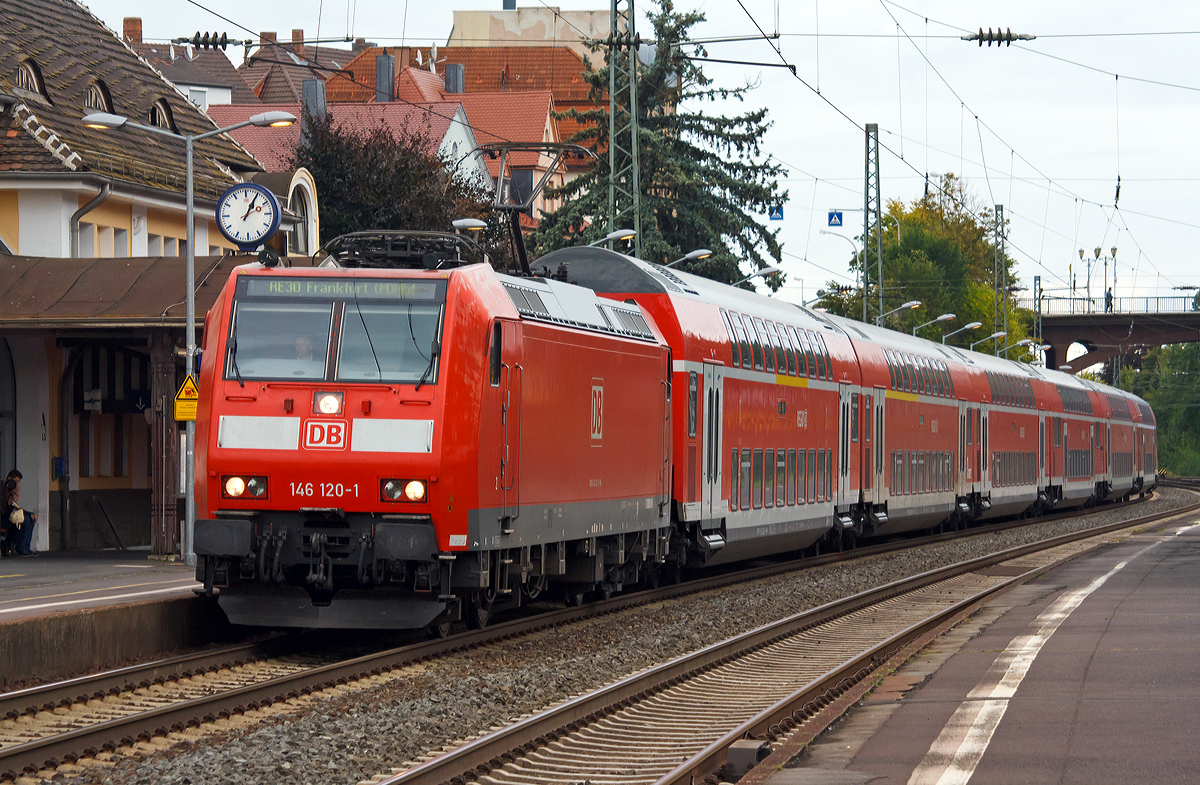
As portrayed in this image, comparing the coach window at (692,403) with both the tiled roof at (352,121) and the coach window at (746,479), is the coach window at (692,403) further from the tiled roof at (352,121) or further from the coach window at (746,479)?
the tiled roof at (352,121)

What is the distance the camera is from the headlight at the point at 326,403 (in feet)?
45.9

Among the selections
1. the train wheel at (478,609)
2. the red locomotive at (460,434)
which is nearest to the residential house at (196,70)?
the red locomotive at (460,434)

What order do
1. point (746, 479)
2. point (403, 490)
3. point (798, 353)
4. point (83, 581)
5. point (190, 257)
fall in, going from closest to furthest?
point (403, 490)
point (83, 581)
point (746, 479)
point (190, 257)
point (798, 353)

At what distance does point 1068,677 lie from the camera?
485 inches

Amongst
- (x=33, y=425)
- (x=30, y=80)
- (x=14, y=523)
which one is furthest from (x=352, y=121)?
(x=14, y=523)

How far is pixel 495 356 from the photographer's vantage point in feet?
47.6

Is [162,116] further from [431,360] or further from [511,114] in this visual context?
[511,114]

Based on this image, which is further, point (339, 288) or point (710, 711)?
point (339, 288)

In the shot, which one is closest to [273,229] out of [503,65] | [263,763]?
[263,763]

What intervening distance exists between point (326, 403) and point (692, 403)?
805 centimetres

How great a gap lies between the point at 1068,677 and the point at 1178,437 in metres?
115

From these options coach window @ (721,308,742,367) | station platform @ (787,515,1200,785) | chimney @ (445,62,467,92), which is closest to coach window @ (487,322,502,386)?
station platform @ (787,515,1200,785)

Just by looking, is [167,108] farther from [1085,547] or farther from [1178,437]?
[1178,437]

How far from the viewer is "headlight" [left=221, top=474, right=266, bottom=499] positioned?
1396 centimetres
